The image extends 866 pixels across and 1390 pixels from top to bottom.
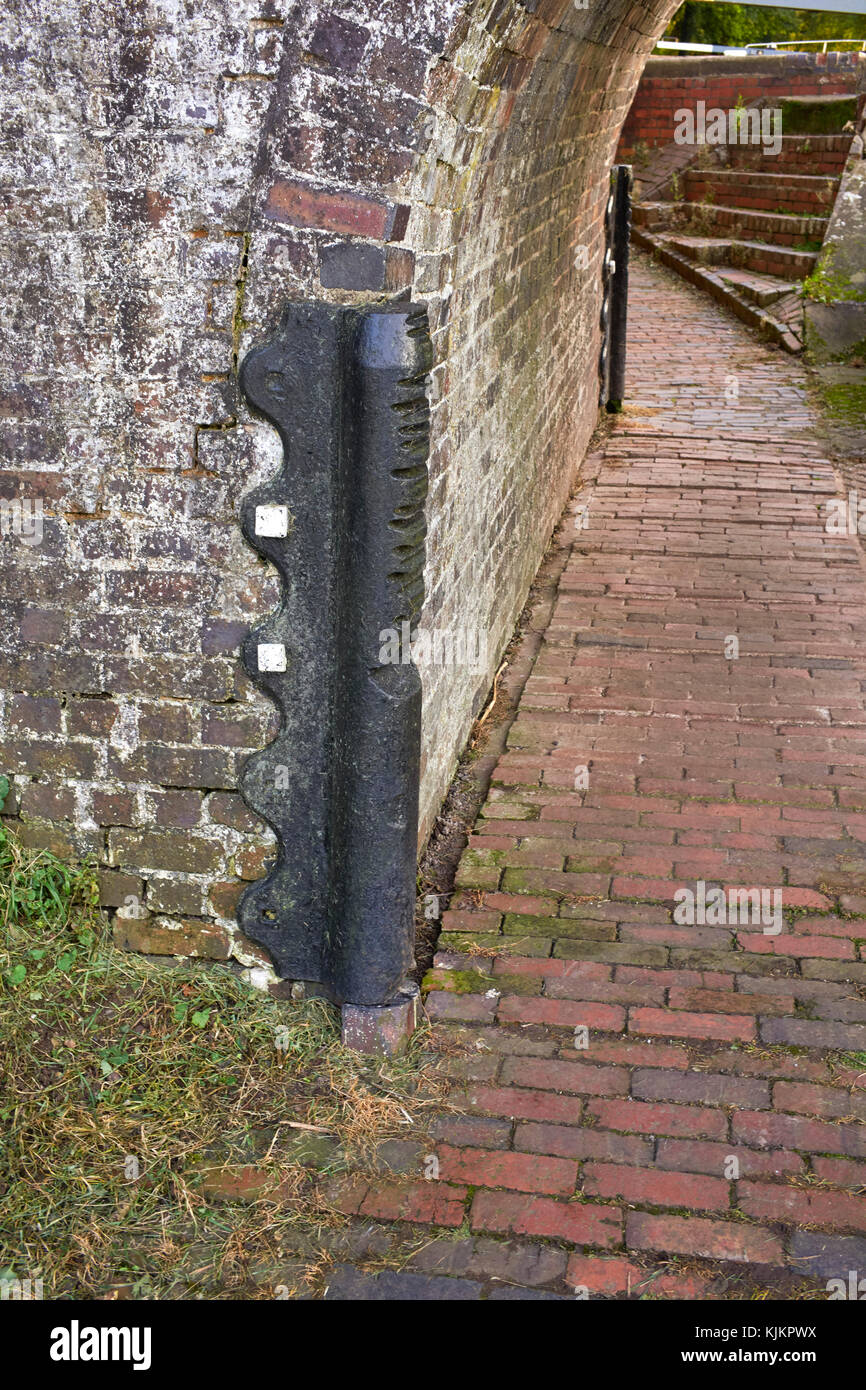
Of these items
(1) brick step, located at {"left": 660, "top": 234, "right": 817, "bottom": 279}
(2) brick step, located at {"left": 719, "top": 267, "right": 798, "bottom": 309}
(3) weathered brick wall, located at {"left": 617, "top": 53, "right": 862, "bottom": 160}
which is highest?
(3) weathered brick wall, located at {"left": 617, "top": 53, "right": 862, "bottom": 160}

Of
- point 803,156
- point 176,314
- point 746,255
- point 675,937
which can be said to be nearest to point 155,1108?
point 675,937

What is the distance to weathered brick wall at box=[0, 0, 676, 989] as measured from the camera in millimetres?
2928

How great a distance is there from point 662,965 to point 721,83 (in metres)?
17.5

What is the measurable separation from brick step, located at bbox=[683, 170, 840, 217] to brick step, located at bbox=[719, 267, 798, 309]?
3.31 ft

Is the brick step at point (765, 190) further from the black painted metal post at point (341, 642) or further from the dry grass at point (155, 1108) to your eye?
the dry grass at point (155, 1108)

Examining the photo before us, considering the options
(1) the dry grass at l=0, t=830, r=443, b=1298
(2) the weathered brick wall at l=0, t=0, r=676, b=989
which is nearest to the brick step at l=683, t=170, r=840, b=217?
(2) the weathered brick wall at l=0, t=0, r=676, b=989

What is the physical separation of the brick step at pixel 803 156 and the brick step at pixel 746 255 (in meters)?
1.11

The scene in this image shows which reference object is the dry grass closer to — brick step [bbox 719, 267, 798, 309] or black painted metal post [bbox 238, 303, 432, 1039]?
black painted metal post [bbox 238, 303, 432, 1039]

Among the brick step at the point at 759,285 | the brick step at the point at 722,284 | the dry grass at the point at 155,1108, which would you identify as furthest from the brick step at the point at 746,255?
the dry grass at the point at 155,1108

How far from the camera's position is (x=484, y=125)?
3703mm

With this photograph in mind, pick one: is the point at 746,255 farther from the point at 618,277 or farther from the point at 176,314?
the point at 176,314

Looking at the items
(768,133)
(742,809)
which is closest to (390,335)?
(742,809)

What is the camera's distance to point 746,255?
16.2m

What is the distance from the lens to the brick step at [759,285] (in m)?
14.1
